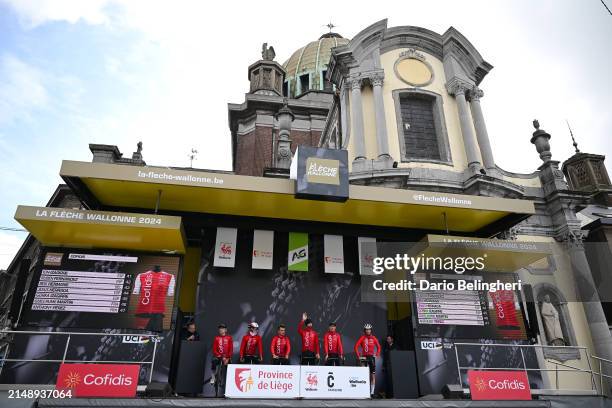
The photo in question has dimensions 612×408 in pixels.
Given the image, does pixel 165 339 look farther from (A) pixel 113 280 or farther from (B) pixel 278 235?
(B) pixel 278 235

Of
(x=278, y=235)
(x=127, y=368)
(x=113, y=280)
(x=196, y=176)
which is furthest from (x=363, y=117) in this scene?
(x=127, y=368)

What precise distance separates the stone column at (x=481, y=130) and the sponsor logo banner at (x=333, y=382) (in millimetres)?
14207

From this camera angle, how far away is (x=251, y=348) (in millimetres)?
11109

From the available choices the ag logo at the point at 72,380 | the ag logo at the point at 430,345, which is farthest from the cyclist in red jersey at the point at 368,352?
the ag logo at the point at 72,380

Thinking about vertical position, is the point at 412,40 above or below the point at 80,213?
above

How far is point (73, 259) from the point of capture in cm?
1148

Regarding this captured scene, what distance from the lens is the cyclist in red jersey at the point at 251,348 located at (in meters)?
11.1

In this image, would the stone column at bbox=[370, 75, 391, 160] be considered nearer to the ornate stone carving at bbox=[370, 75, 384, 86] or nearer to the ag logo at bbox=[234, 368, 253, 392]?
the ornate stone carving at bbox=[370, 75, 384, 86]

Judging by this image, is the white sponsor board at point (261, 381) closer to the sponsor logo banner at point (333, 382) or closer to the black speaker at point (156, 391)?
the sponsor logo banner at point (333, 382)

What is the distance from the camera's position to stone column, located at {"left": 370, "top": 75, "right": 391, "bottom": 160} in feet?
63.7

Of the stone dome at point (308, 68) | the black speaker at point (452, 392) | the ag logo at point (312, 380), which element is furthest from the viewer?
the stone dome at point (308, 68)

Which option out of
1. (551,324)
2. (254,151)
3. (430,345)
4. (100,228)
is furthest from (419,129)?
(100,228)

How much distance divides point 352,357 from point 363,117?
471 inches

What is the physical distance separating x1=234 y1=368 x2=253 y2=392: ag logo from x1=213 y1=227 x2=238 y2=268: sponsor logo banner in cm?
431
